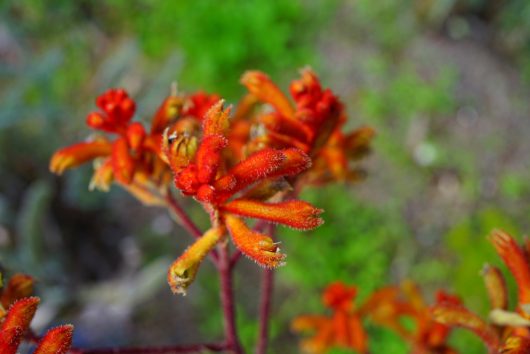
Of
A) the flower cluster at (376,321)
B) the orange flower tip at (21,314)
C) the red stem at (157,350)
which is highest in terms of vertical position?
the orange flower tip at (21,314)

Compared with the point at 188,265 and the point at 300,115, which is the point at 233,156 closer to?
the point at 300,115

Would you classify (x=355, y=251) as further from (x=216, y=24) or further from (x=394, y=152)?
(x=216, y=24)

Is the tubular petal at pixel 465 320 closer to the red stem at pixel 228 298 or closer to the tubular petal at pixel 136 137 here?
the red stem at pixel 228 298

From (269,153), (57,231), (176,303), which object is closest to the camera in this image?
(269,153)

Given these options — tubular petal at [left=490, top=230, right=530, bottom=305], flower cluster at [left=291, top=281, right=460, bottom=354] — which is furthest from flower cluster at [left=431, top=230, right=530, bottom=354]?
flower cluster at [left=291, top=281, right=460, bottom=354]

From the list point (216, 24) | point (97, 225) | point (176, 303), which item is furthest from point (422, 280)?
point (216, 24)

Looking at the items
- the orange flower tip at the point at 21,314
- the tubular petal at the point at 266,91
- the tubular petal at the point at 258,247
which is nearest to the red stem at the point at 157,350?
the orange flower tip at the point at 21,314
